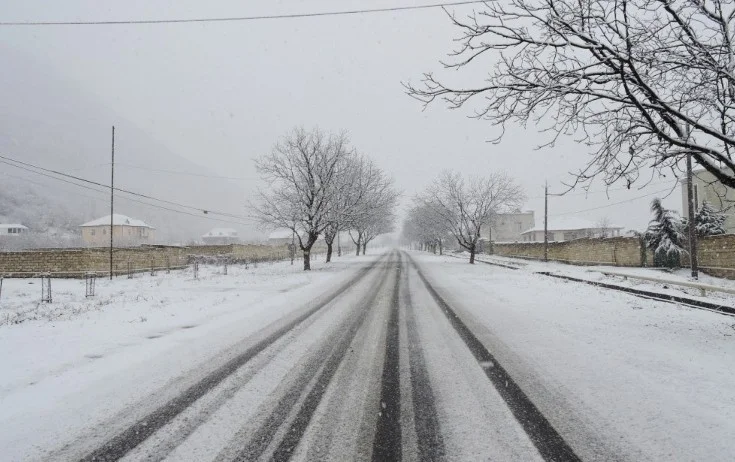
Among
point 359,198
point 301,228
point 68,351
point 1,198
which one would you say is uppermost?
point 1,198

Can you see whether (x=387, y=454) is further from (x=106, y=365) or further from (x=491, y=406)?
(x=106, y=365)

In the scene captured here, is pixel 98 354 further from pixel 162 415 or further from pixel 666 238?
pixel 666 238

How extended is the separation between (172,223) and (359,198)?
17720cm

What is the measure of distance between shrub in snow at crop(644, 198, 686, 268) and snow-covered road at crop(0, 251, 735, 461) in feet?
60.9

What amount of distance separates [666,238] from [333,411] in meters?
27.8

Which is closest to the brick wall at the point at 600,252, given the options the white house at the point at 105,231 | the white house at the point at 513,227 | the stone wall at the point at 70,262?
the stone wall at the point at 70,262

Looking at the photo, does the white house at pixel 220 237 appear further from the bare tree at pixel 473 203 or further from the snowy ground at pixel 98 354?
the snowy ground at pixel 98 354

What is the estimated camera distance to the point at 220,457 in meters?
2.94

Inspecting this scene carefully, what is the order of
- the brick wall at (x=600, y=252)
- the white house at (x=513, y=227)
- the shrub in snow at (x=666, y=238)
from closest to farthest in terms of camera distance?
the shrub in snow at (x=666, y=238), the brick wall at (x=600, y=252), the white house at (x=513, y=227)

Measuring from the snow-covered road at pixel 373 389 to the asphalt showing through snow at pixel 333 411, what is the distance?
0.07 ft

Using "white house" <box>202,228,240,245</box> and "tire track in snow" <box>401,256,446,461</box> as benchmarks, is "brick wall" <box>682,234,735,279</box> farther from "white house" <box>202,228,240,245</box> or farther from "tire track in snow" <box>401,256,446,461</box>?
"white house" <box>202,228,240,245</box>

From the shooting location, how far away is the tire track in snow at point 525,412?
2.99m

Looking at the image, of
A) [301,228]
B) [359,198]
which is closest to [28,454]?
[301,228]

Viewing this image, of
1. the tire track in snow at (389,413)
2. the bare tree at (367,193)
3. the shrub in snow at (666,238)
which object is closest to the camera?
the tire track in snow at (389,413)
